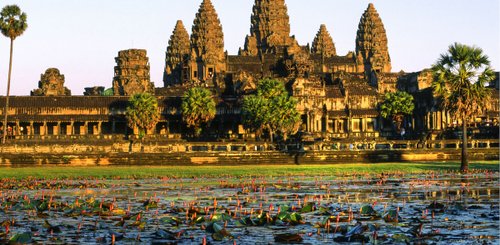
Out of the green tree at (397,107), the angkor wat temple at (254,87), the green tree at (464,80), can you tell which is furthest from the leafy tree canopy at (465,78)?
the green tree at (397,107)

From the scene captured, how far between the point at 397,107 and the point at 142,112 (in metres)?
33.4

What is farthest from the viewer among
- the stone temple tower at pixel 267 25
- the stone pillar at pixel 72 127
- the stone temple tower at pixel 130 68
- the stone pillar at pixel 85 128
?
the stone temple tower at pixel 267 25

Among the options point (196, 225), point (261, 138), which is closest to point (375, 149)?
point (261, 138)

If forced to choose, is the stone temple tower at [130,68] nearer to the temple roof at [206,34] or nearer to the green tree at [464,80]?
the temple roof at [206,34]

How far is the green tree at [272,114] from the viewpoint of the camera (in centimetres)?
10544

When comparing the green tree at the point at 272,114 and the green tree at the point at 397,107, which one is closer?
the green tree at the point at 272,114

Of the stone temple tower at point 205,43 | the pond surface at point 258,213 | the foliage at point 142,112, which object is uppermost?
the stone temple tower at point 205,43

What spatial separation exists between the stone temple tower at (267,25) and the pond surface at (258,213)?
138 meters

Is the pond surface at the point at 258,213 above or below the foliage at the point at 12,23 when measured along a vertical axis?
below

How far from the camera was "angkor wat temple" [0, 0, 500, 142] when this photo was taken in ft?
406

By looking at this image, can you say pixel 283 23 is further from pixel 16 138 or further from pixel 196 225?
pixel 196 225

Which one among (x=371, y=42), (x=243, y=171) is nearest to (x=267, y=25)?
(x=371, y=42)

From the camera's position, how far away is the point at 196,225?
28797mm

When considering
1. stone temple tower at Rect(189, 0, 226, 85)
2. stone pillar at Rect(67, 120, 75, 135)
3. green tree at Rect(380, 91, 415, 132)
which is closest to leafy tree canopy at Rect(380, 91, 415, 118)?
green tree at Rect(380, 91, 415, 132)
